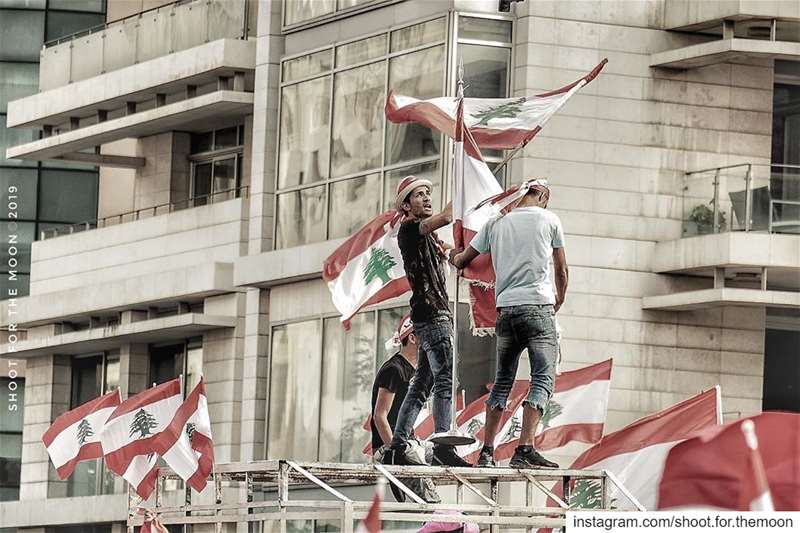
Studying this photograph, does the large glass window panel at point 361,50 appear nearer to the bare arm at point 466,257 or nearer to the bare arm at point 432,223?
the bare arm at point 432,223

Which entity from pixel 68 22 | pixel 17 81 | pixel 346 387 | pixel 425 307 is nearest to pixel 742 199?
pixel 346 387

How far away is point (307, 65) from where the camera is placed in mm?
41656

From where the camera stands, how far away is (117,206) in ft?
173

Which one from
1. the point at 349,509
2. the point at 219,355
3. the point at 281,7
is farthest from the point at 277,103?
the point at 349,509

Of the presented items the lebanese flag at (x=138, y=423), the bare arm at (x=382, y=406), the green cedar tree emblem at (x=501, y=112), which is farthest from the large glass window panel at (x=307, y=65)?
the bare arm at (x=382, y=406)

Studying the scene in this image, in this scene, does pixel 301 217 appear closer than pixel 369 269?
No

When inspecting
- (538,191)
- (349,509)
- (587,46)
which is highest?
(587,46)

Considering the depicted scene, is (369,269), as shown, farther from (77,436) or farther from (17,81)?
(17,81)

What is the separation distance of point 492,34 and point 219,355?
924 cm

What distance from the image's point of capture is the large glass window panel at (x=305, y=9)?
41.4 meters

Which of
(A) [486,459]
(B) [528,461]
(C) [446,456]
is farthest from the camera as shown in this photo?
(C) [446,456]

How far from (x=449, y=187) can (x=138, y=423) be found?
26.3 feet

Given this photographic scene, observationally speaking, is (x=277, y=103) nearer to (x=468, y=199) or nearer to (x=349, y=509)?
(x=468, y=199)

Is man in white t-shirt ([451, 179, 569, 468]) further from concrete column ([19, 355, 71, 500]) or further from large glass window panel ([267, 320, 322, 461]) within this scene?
concrete column ([19, 355, 71, 500])
